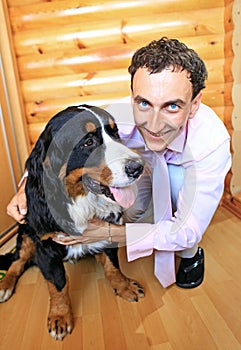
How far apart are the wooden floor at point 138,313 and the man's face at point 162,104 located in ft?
2.11

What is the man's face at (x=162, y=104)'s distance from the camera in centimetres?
93

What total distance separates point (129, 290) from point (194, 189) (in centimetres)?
53

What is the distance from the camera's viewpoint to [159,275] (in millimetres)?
1246

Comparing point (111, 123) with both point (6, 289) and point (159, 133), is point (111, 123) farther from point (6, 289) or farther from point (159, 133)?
point (6, 289)

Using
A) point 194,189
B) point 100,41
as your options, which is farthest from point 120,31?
point 194,189

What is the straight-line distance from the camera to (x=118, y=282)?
1.24m

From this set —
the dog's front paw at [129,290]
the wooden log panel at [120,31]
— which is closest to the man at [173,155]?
the dog's front paw at [129,290]

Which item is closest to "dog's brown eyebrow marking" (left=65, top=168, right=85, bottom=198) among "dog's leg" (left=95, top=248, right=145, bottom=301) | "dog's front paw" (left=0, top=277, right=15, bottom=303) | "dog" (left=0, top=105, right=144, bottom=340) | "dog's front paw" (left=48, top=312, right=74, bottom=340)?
"dog" (left=0, top=105, right=144, bottom=340)

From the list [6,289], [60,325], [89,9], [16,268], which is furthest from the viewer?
[89,9]

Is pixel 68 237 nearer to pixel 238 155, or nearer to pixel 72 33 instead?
pixel 238 155

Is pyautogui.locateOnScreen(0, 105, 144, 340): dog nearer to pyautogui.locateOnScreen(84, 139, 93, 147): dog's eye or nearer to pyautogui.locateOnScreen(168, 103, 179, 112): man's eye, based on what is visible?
pyautogui.locateOnScreen(84, 139, 93, 147): dog's eye

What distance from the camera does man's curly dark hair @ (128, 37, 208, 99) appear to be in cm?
94

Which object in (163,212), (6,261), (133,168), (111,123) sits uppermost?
(111,123)

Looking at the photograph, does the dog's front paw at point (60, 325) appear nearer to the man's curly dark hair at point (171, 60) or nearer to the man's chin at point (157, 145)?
the man's chin at point (157, 145)
